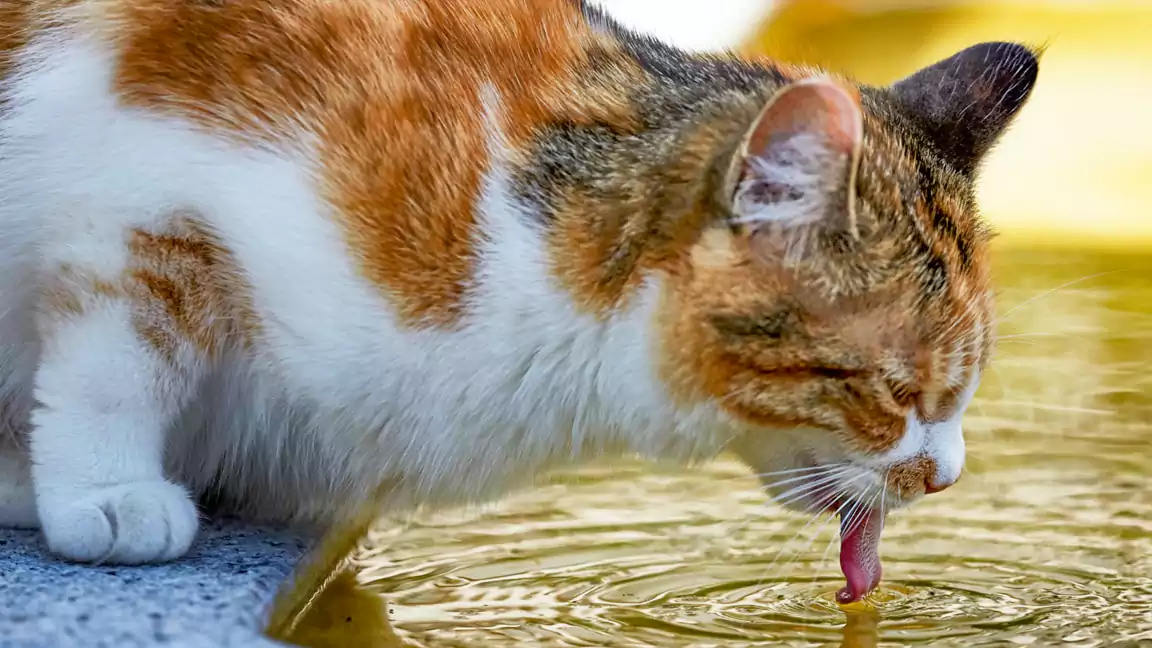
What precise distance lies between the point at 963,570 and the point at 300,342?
0.85 m

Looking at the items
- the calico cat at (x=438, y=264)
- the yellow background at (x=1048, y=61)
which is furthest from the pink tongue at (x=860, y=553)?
the yellow background at (x=1048, y=61)

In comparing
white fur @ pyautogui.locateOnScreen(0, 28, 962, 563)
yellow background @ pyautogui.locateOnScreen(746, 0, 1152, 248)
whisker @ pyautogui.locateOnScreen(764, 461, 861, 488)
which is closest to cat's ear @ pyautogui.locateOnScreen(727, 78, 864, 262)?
white fur @ pyautogui.locateOnScreen(0, 28, 962, 563)

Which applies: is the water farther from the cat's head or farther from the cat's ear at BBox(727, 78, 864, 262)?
the cat's ear at BBox(727, 78, 864, 262)

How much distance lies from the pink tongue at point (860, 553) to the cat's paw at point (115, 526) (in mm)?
686

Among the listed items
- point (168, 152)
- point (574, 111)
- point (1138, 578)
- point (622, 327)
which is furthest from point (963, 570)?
point (168, 152)

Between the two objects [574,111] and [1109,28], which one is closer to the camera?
[574,111]

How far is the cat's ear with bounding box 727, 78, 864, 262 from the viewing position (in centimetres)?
123

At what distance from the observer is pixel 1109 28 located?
569 centimetres

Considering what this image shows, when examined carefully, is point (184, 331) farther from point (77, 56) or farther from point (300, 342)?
point (77, 56)

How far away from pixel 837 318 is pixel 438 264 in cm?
39

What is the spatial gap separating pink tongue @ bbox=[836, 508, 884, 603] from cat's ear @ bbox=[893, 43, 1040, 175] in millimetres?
394

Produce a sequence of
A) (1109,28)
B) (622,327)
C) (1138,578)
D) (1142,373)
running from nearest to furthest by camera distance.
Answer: (622,327), (1138,578), (1142,373), (1109,28)

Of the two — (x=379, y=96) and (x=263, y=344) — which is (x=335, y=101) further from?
(x=263, y=344)

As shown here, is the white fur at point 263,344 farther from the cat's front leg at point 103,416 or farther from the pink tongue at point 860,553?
the pink tongue at point 860,553
